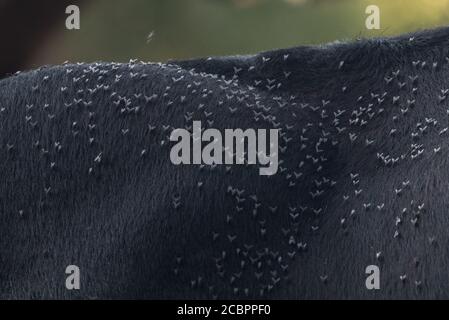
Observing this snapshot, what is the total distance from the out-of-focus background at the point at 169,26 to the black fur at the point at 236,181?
1659mm

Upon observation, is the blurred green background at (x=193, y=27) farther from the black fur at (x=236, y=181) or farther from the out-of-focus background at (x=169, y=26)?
the black fur at (x=236, y=181)

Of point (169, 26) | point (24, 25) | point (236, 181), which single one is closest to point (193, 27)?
point (169, 26)

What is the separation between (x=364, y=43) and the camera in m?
0.92

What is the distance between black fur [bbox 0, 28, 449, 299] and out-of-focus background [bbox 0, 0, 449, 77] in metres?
1.66

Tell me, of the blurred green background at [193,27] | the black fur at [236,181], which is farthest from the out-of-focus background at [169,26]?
the black fur at [236,181]

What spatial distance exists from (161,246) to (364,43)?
35 cm

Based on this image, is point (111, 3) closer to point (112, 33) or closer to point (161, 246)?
point (112, 33)

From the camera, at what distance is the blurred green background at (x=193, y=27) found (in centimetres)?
265

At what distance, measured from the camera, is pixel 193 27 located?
283cm
